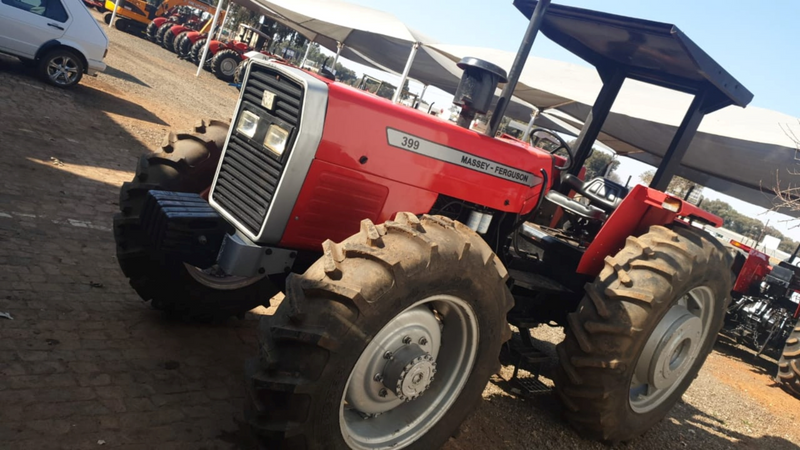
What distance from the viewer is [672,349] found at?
400 cm

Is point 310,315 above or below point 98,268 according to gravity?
above

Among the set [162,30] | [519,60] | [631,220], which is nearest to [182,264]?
[519,60]

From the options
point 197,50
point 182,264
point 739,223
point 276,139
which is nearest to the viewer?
point 276,139

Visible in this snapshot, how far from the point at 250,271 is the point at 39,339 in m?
1.37

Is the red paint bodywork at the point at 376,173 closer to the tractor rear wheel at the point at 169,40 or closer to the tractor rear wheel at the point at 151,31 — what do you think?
the tractor rear wheel at the point at 169,40

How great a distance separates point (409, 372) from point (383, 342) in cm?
19

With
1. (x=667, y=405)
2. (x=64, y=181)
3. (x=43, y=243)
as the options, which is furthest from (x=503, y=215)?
(x=64, y=181)

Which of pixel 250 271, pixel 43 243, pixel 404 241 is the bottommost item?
pixel 43 243

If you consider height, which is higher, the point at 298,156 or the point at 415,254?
the point at 298,156

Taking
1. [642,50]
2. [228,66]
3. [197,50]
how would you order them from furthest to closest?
[197,50] < [228,66] < [642,50]

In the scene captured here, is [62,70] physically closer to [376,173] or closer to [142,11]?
[376,173]

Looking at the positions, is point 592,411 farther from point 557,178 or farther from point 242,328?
point 242,328

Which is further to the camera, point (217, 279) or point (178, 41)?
point (178, 41)

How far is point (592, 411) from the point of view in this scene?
12.2ft
